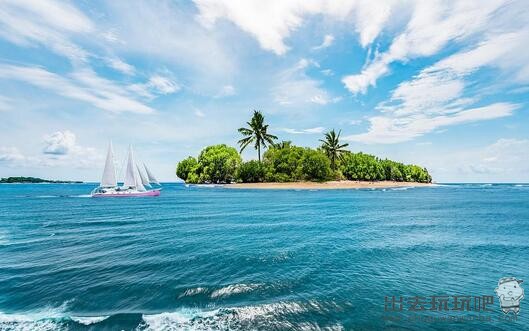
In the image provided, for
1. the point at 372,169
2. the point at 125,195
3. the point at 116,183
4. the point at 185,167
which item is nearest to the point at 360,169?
the point at 372,169

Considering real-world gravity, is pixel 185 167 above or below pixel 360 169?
above

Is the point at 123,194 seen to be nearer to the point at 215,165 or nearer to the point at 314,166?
the point at 215,165

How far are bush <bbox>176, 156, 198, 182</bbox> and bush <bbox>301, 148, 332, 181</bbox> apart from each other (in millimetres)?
67927

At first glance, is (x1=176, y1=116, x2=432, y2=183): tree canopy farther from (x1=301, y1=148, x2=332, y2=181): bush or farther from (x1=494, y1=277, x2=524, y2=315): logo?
(x1=494, y1=277, x2=524, y2=315): logo

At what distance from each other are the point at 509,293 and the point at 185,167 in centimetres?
15453

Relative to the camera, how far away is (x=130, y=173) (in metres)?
72.8

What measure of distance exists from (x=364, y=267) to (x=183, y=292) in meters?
9.14

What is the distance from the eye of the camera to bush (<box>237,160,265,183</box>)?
105312 mm

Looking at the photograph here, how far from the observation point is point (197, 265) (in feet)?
49.3

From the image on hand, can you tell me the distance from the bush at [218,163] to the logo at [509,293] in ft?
336

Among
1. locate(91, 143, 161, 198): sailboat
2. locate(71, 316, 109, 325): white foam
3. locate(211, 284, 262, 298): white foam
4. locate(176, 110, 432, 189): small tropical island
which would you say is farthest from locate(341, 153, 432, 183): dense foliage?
locate(71, 316, 109, 325): white foam

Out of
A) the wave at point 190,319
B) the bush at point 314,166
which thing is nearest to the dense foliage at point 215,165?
the bush at point 314,166

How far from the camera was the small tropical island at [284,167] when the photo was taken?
103000mm

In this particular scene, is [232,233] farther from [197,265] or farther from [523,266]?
[523,266]
